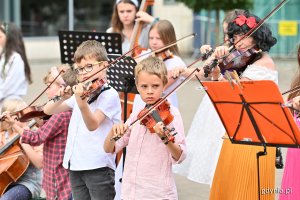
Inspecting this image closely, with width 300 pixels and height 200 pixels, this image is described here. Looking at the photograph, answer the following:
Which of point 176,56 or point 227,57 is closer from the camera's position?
point 227,57

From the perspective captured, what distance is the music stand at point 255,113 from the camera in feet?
11.4

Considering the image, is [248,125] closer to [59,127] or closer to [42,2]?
[59,127]

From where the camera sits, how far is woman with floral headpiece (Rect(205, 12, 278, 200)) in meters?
4.18

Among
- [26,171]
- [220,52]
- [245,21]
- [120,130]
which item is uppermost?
[245,21]

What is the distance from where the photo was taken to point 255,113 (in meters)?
3.58

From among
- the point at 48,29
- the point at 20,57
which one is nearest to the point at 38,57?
the point at 48,29

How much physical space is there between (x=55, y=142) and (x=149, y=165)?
126 cm

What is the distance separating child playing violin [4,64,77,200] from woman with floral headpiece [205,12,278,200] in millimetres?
1169

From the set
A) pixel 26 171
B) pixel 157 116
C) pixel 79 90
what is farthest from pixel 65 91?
pixel 26 171

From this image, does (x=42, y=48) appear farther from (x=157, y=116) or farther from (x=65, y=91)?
(x=157, y=116)

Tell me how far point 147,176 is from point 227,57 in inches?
35.2

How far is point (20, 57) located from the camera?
688cm

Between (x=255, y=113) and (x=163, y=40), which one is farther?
(x=163, y=40)

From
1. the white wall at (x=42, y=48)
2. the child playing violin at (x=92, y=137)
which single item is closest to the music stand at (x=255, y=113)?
the child playing violin at (x=92, y=137)
